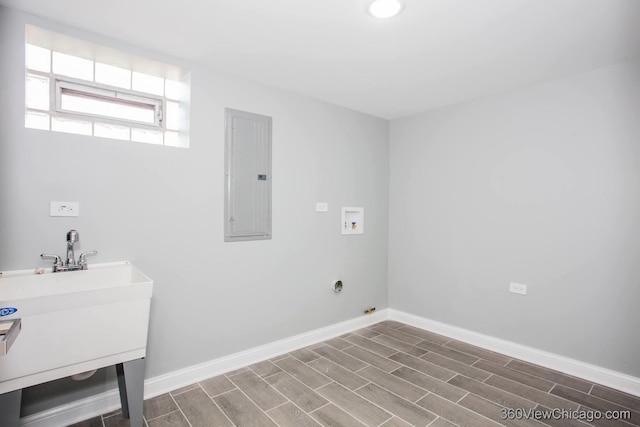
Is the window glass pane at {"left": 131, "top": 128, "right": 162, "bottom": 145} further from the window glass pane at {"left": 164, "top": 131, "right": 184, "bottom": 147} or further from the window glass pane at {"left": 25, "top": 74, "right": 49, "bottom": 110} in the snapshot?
the window glass pane at {"left": 25, "top": 74, "right": 49, "bottom": 110}

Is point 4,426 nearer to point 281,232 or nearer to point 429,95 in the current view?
point 281,232

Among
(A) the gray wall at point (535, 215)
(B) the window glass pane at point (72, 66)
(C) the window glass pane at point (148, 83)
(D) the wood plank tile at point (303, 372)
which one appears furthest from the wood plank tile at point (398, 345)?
(B) the window glass pane at point (72, 66)

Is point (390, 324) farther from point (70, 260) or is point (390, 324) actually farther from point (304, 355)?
point (70, 260)

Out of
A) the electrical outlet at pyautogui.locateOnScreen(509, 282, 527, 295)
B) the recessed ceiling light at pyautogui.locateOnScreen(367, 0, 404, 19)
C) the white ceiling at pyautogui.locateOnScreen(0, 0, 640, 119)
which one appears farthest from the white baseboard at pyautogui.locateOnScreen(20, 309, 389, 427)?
the recessed ceiling light at pyautogui.locateOnScreen(367, 0, 404, 19)

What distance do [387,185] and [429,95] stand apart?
123 cm

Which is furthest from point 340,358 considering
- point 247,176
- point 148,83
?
point 148,83

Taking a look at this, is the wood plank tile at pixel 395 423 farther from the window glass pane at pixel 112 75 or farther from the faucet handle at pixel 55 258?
the window glass pane at pixel 112 75

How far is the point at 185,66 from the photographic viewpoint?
256 cm

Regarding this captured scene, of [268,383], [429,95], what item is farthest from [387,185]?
[268,383]

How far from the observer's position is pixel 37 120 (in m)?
2.21

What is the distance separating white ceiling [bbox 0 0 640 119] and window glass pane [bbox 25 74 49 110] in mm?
430

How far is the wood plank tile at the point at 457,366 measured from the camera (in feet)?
8.89

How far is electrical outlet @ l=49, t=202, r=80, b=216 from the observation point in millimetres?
2055

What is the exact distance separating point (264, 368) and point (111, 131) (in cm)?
222
